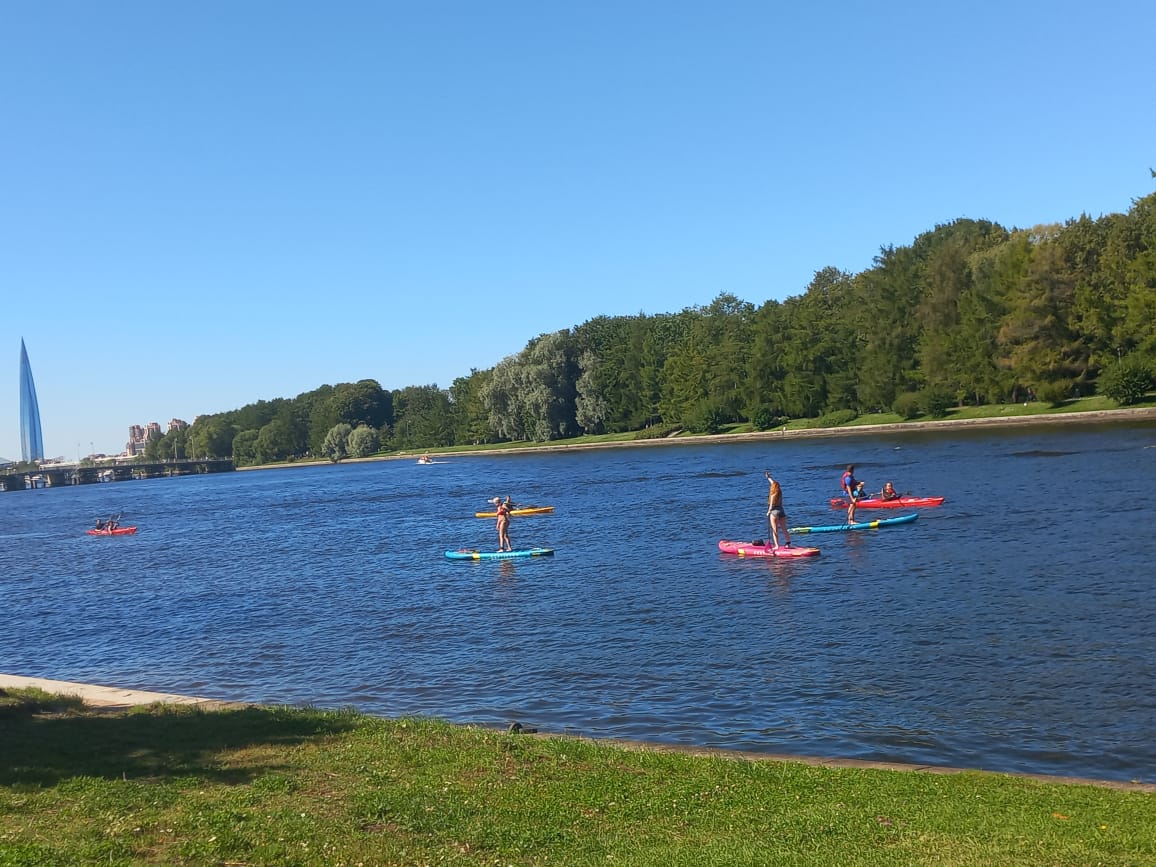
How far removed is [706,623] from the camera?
966 inches

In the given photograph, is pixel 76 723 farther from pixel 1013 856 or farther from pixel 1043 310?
pixel 1043 310

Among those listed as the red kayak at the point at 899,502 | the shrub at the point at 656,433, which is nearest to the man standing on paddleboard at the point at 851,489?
the red kayak at the point at 899,502

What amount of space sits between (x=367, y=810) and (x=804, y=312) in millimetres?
124973

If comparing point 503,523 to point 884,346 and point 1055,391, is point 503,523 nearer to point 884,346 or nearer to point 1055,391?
point 1055,391

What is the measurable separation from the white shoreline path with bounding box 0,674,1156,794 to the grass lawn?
630mm

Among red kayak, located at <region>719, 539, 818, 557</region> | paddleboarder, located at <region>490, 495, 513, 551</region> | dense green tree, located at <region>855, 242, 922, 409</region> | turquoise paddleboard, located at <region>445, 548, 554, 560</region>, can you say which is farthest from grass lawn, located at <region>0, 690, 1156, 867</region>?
dense green tree, located at <region>855, 242, 922, 409</region>

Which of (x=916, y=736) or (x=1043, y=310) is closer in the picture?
(x=916, y=736)

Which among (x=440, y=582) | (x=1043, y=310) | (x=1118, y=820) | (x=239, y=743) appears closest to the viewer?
(x=1118, y=820)

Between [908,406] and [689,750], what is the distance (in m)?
102

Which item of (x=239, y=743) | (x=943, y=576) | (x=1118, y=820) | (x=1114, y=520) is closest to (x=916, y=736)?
(x=1118, y=820)

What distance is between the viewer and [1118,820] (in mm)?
9453

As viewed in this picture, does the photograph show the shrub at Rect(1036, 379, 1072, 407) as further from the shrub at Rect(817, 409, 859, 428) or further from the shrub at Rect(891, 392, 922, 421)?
the shrub at Rect(817, 409, 859, 428)

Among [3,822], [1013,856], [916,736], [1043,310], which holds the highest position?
[1043,310]

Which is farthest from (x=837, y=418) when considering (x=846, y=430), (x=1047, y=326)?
(x=1047, y=326)
